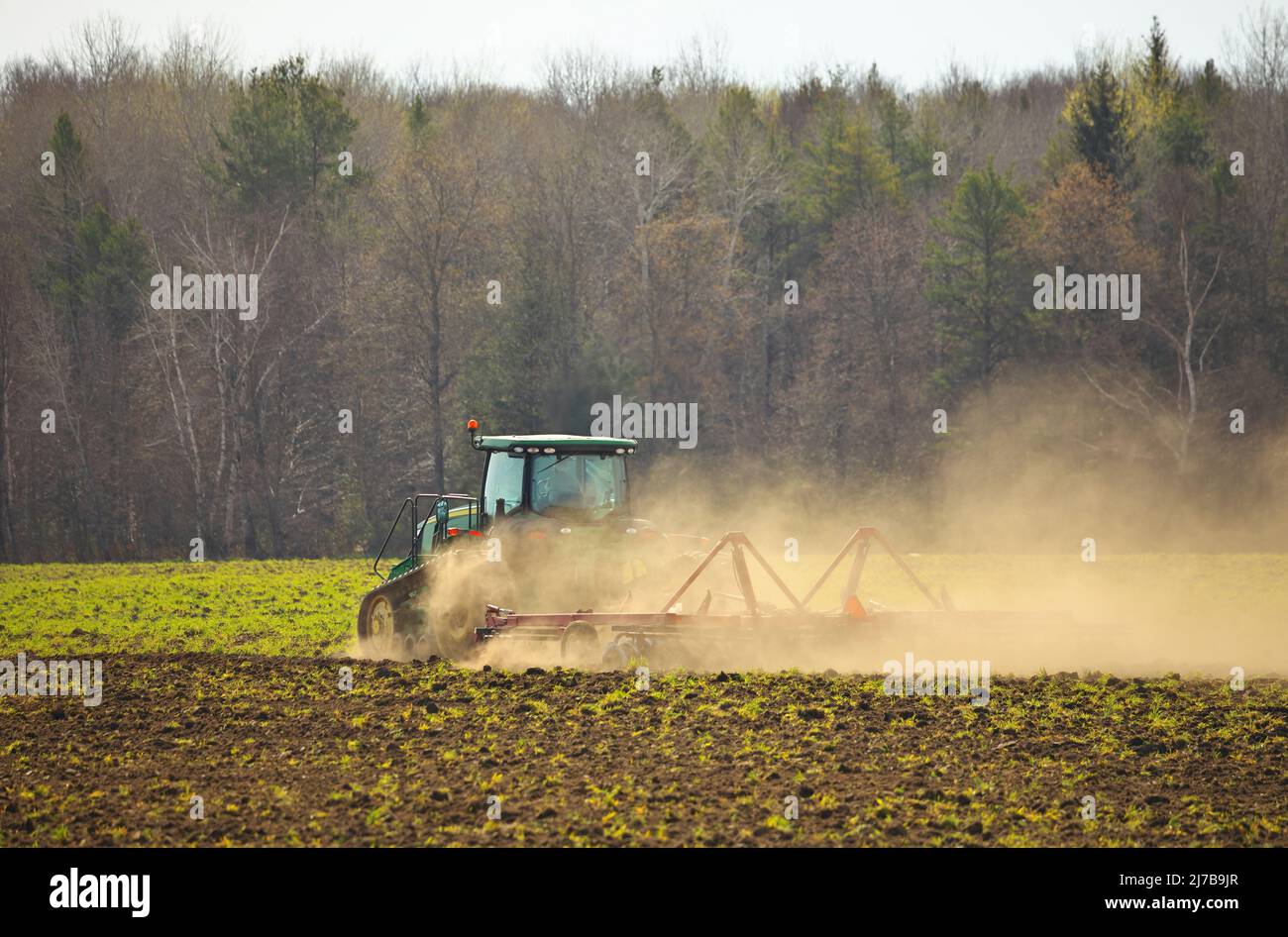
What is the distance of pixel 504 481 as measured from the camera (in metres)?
16.5

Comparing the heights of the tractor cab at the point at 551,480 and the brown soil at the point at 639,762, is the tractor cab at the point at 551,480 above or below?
above

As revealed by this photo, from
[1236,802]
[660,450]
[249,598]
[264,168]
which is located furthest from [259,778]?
[264,168]

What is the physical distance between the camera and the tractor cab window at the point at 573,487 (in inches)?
639

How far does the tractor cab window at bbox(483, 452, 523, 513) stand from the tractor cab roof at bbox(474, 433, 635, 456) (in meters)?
0.20

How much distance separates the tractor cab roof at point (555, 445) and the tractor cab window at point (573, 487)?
17 cm

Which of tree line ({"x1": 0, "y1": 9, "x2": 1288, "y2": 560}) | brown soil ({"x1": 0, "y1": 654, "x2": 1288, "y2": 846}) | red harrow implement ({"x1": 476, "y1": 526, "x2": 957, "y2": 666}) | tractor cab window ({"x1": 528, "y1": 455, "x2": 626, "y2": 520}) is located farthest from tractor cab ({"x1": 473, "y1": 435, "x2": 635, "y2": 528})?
tree line ({"x1": 0, "y1": 9, "x2": 1288, "y2": 560})

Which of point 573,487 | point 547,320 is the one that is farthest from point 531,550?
point 547,320

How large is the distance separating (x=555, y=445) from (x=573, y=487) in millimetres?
581

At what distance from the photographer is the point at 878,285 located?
2061 inches

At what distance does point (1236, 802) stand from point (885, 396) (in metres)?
42.8

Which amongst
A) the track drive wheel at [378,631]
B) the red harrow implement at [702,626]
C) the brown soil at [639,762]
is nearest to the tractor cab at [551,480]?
the red harrow implement at [702,626]

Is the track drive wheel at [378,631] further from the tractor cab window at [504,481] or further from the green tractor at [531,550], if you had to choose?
the tractor cab window at [504,481]
